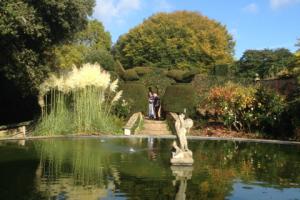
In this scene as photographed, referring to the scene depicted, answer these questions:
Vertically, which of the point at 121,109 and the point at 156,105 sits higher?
the point at 156,105

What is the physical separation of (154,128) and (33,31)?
910 centimetres

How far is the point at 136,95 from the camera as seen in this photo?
89.1 ft

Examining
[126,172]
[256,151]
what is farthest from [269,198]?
[256,151]

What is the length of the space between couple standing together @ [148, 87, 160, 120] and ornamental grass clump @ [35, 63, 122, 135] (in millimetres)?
8436

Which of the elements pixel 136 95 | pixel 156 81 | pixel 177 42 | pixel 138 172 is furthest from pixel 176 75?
pixel 177 42

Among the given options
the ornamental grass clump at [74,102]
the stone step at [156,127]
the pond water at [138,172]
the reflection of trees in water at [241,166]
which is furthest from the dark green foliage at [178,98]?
the pond water at [138,172]

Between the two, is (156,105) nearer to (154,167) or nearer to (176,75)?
(176,75)

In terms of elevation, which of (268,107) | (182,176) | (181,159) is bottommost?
(182,176)

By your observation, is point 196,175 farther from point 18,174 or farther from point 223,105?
point 223,105

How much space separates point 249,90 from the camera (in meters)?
22.8

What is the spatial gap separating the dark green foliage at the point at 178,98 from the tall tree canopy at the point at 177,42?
81.8 ft

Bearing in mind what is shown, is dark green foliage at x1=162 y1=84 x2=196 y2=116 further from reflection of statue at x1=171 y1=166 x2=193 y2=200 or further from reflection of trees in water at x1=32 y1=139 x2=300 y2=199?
reflection of statue at x1=171 y1=166 x2=193 y2=200

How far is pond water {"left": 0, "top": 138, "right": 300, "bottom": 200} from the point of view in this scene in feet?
28.0

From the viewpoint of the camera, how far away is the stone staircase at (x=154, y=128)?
2270cm
